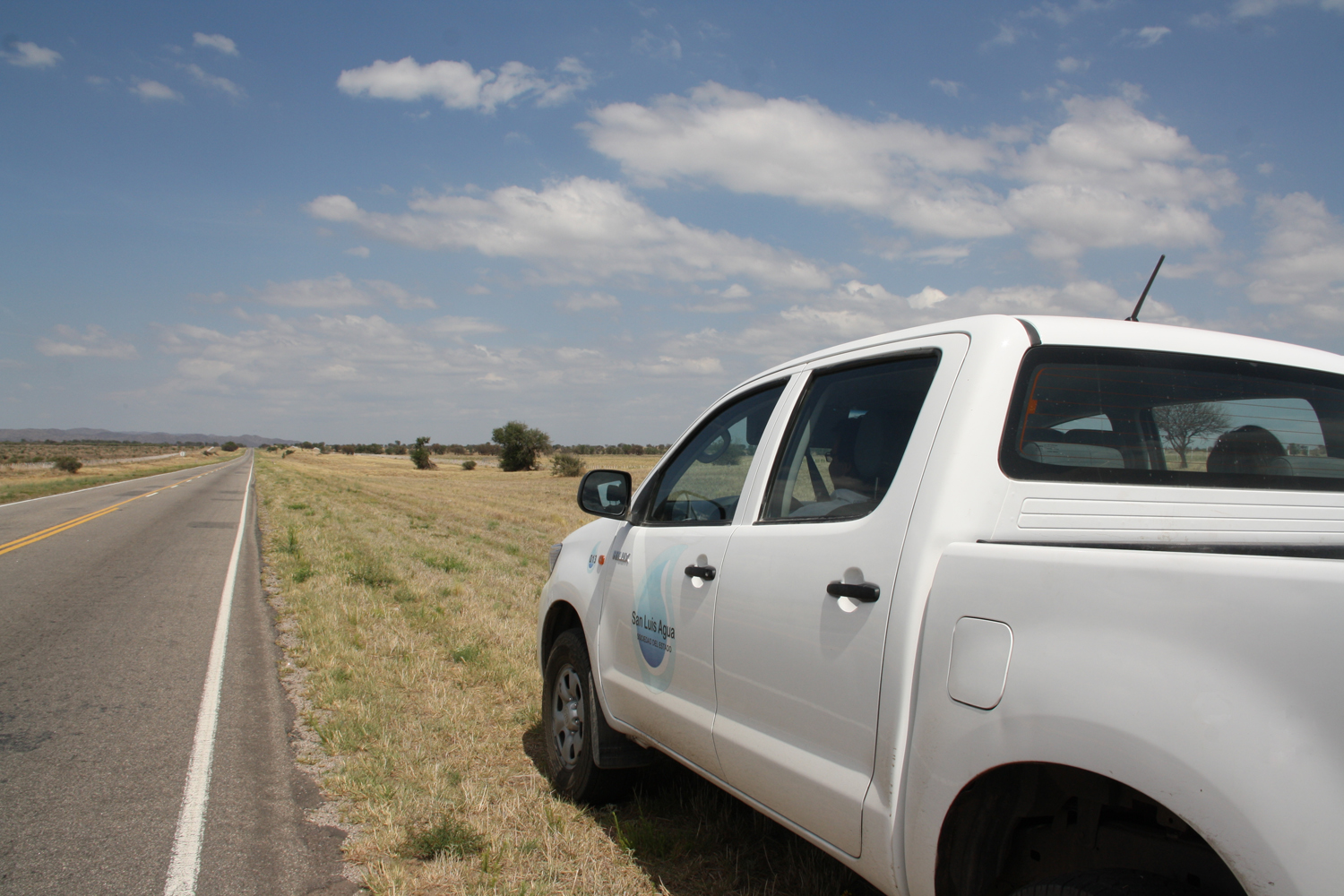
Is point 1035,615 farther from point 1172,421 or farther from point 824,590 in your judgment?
point 1172,421

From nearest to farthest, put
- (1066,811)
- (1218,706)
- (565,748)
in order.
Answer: (1218,706) < (1066,811) < (565,748)

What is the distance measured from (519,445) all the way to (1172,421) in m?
73.3

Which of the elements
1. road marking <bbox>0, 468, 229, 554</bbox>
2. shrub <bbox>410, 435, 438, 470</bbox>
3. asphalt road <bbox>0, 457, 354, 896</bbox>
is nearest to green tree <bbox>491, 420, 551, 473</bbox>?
shrub <bbox>410, 435, 438, 470</bbox>

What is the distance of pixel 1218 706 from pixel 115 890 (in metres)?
4.08

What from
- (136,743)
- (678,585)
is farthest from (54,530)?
(678,585)

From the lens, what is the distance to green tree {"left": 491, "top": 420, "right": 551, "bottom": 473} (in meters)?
74.2

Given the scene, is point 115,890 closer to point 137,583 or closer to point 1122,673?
A: point 1122,673

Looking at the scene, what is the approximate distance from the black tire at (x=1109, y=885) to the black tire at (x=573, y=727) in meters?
2.57

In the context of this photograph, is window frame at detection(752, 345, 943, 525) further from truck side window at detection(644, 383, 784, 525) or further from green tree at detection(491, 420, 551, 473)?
green tree at detection(491, 420, 551, 473)

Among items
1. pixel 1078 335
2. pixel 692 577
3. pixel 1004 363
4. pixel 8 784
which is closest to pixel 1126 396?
pixel 1078 335

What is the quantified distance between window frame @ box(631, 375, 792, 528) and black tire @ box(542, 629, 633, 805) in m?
0.83

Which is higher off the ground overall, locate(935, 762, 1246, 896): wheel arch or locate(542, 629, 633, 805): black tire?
locate(935, 762, 1246, 896): wheel arch

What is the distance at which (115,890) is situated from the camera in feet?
11.6

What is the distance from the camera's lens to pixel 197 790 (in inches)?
179
